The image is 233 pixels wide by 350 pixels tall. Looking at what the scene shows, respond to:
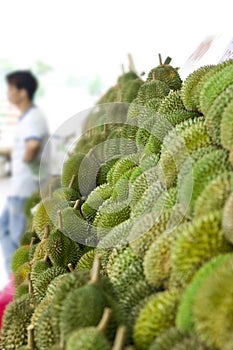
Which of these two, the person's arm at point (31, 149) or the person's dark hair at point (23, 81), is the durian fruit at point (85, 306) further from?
the person's dark hair at point (23, 81)

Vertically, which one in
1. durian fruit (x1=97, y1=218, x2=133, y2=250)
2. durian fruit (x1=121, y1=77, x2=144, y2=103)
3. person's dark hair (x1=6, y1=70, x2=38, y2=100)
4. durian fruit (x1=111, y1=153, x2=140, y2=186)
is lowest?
durian fruit (x1=97, y1=218, x2=133, y2=250)

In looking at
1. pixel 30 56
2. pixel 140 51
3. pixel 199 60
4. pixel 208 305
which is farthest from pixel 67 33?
pixel 208 305

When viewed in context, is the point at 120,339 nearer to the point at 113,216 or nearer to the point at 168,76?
the point at 113,216

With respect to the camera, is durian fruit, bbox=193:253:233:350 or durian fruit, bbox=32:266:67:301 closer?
durian fruit, bbox=193:253:233:350

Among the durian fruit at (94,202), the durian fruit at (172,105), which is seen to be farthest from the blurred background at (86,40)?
the durian fruit at (94,202)

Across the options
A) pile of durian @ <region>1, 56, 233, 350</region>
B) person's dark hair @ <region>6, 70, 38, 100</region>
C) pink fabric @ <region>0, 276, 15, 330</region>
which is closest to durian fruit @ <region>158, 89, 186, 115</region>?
pile of durian @ <region>1, 56, 233, 350</region>

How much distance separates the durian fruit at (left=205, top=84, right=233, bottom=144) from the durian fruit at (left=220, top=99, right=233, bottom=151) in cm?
3

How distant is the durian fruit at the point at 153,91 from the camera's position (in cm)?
170

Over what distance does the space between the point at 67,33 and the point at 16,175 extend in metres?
3.84

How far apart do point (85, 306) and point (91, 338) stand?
0.09 metres

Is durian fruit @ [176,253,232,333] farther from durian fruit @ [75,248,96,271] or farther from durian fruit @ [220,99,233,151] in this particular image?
durian fruit @ [75,248,96,271]

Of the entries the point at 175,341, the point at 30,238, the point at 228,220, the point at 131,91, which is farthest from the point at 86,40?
the point at 175,341

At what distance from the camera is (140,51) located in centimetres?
393

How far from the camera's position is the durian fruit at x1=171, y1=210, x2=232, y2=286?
902mm
